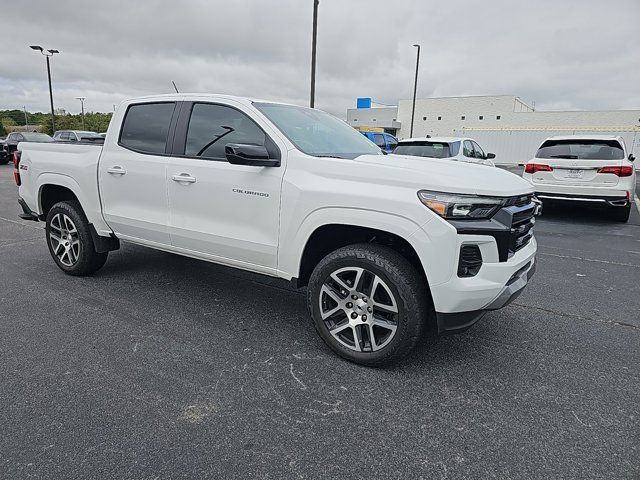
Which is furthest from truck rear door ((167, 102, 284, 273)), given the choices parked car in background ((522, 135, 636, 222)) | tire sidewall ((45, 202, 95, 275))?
parked car in background ((522, 135, 636, 222))

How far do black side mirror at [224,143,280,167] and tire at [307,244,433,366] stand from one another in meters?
0.84

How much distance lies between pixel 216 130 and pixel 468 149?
837cm

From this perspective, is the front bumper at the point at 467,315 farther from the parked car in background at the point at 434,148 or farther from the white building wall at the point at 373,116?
the white building wall at the point at 373,116

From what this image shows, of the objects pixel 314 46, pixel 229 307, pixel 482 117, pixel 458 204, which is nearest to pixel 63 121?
pixel 482 117

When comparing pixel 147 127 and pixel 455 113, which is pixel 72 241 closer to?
pixel 147 127

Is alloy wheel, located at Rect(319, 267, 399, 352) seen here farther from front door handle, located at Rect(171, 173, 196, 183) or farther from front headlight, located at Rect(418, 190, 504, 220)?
front door handle, located at Rect(171, 173, 196, 183)

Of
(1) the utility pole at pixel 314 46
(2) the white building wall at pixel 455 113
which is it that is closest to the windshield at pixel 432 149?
(1) the utility pole at pixel 314 46

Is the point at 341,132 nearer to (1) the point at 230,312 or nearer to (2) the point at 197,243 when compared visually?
(2) the point at 197,243

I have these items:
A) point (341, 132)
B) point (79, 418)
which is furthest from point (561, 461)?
point (341, 132)

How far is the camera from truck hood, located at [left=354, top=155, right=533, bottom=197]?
8.86 feet

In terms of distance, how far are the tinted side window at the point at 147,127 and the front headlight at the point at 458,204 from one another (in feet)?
8.17

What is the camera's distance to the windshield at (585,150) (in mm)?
8227

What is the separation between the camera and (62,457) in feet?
7.06

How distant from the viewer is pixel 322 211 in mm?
3025
